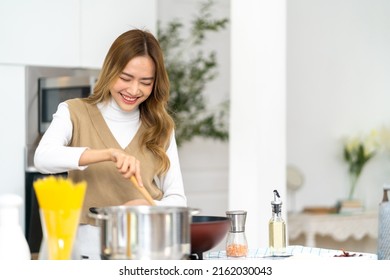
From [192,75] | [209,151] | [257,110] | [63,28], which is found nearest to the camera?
[257,110]

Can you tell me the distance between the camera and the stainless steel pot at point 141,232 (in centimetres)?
152

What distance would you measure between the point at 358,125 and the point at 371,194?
54cm

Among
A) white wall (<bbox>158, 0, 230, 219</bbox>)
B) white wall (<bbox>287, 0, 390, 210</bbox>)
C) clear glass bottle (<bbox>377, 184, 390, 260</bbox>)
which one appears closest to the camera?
clear glass bottle (<bbox>377, 184, 390, 260</bbox>)

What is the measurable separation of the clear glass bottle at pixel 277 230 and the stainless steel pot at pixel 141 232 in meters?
0.82

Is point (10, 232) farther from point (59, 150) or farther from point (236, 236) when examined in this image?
point (236, 236)

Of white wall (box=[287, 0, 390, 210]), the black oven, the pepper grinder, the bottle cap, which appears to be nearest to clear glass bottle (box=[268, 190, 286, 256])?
the bottle cap

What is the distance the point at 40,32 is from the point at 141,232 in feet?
9.18

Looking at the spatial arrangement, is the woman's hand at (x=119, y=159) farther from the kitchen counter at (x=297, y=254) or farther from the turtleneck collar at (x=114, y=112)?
the kitchen counter at (x=297, y=254)

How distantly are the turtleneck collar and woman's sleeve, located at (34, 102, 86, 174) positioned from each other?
4.9 inches

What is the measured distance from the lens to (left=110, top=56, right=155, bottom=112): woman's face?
7.60ft

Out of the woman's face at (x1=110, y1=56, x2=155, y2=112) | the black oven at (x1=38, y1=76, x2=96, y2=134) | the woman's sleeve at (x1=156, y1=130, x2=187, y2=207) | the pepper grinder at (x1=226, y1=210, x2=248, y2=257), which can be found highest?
the black oven at (x1=38, y1=76, x2=96, y2=134)

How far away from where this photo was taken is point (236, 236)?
7.41 ft

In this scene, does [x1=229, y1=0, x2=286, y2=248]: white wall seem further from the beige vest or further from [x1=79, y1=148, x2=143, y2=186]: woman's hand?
[x1=79, y1=148, x2=143, y2=186]: woman's hand

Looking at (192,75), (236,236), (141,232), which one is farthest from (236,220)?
(192,75)
